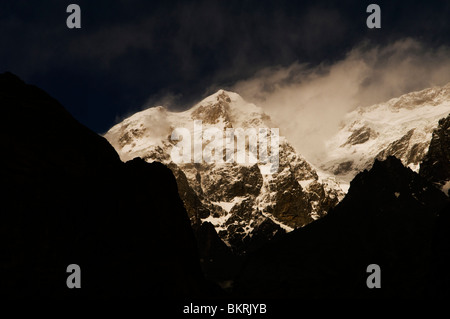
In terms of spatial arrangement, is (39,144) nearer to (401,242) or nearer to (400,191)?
(401,242)

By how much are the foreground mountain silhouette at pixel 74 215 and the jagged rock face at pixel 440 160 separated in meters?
110

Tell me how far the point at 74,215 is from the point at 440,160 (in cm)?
13937

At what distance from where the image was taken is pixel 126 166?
9094 centimetres

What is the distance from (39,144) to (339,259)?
79665 mm

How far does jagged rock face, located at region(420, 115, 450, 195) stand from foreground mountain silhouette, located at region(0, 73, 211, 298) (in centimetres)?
11036

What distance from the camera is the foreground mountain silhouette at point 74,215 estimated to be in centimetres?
6644

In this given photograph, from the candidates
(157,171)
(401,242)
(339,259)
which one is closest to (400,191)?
(401,242)

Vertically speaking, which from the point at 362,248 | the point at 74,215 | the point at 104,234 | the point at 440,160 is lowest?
the point at 362,248

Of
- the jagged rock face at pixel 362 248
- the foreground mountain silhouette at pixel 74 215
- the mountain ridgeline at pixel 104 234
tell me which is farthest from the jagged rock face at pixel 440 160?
the foreground mountain silhouette at pixel 74 215

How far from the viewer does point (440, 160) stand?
17450 cm

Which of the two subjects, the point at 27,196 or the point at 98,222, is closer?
the point at 27,196

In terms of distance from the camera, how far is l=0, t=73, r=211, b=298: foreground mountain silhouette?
66.4 meters

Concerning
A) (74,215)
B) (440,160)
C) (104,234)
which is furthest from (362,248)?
(74,215)

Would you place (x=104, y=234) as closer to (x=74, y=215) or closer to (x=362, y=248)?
(x=74, y=215)
